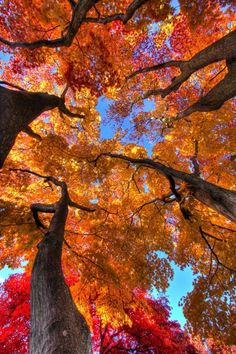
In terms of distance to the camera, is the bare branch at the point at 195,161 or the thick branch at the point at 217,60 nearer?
the thick branch at the point at 217,60

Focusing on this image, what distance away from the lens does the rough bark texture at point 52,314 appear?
2025 mm

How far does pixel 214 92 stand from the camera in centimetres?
547

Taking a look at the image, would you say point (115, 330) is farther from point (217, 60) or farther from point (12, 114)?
point (217, 60)

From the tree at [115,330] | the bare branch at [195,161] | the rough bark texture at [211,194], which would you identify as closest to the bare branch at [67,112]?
the rough bark texture at [211,194]

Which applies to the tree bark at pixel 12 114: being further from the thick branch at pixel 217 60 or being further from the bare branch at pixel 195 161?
the bare branch at pixel 195 161

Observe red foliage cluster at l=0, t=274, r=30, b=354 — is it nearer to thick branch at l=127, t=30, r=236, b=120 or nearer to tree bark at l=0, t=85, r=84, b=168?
tree bark at l=0, t=85, r=84, b=168

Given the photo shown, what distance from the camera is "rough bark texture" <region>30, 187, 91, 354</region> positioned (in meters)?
2.03

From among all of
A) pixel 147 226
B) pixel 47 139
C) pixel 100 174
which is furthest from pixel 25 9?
pixel 147 226

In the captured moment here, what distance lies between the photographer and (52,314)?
7.47ft

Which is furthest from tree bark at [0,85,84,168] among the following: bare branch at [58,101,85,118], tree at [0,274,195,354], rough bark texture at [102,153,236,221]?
tree at [0,274,195,354]

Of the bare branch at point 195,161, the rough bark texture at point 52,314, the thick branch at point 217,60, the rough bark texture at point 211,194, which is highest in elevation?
the bare branch at point 195,161

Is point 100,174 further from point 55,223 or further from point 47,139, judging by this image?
point 55,223

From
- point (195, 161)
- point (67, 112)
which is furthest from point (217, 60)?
point (67, 112)

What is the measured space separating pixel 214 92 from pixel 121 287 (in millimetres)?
6320
